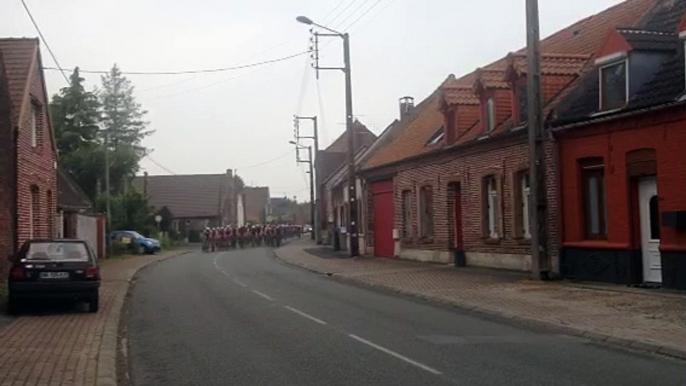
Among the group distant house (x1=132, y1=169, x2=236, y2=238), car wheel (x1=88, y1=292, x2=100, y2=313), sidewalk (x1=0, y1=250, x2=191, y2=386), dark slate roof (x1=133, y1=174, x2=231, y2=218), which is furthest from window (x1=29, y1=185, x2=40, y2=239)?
dark slate roof (x1=133, y1=174, x2=231, y2=218)

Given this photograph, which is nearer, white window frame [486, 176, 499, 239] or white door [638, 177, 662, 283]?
white door [638, 177, 662, 283]

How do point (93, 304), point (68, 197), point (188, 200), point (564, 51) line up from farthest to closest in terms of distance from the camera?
point (188, 200) → point (68, 197) → point (564, 51) → point (93, 304)

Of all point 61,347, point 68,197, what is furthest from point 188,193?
point 61,347

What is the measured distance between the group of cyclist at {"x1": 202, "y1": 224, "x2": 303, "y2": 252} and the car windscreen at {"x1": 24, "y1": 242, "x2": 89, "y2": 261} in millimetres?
42010

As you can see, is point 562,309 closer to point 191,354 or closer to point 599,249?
point 599,249

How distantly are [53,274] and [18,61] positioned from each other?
9473 mm

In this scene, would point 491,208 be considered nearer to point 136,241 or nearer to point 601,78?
point 601,78

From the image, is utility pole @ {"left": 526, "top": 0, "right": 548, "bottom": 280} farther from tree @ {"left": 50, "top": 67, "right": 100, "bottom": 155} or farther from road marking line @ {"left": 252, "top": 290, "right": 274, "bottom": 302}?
tree @ {"left": 50, "top": 67, "right": 100, "bottom": 155}

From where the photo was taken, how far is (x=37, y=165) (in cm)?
2573

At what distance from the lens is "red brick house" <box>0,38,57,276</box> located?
21.8 m

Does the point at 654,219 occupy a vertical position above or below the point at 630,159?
below

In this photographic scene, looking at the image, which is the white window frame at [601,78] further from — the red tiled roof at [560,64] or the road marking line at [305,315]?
the road marking line at [305,315]

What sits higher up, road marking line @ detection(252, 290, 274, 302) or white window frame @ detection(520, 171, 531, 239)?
white window frame @ detection(520, 171, 531, 239)

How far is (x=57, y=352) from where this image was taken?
13.0m
